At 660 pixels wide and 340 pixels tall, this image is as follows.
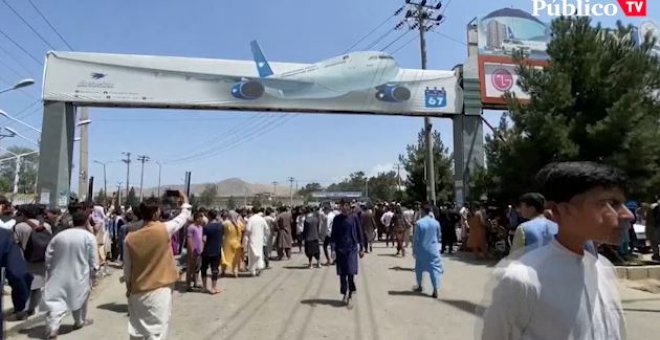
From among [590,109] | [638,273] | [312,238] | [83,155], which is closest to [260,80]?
[312,238]

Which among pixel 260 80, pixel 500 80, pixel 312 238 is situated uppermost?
pixel 500 80

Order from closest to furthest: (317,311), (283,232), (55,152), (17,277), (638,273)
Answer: (17,277)
(317,311)
(638,273)
(283,232)
(55,152)

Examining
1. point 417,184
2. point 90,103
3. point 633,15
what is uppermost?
point 633,15

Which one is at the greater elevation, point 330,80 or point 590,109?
point 330,80

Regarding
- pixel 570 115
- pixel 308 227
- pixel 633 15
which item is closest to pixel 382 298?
pixel 308 227

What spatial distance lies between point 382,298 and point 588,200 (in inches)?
328

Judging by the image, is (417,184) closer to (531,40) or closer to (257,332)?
(531,40)

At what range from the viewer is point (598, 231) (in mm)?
1846

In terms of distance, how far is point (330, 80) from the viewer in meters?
23.1

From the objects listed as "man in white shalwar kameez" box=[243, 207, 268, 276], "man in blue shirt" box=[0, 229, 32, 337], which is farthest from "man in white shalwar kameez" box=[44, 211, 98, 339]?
"man in white shalwar kameez" box=[243, 207, 268, 276]

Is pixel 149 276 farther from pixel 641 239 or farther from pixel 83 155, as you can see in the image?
pixel 83 155

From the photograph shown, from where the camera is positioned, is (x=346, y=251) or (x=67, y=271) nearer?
(x=67, y=271)

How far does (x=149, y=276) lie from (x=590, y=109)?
1286 centimetres

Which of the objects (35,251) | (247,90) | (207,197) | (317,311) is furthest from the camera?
(207,197)
